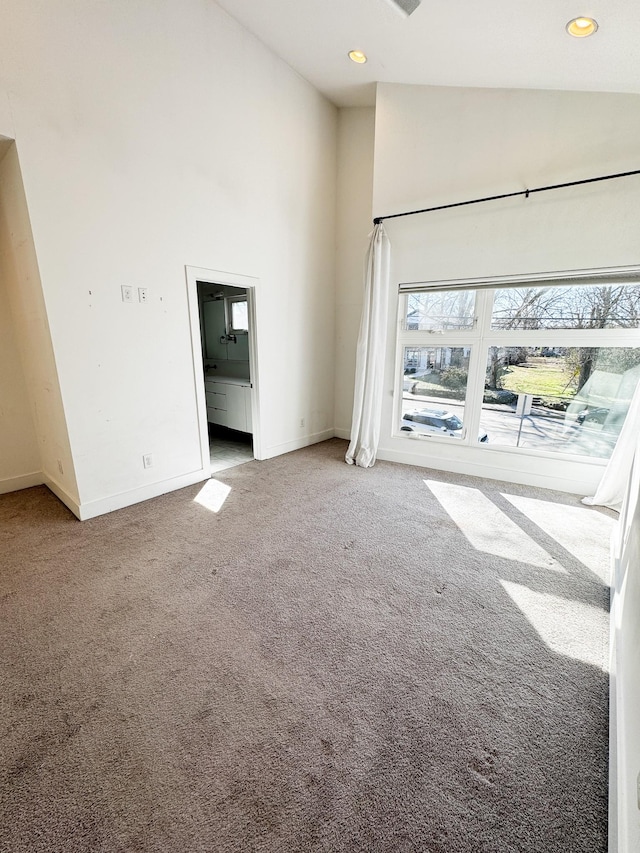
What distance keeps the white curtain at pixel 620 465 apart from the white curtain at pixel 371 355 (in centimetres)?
201

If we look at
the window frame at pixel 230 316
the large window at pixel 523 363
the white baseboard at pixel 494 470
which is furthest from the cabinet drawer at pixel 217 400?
the large window at pixel 523 363

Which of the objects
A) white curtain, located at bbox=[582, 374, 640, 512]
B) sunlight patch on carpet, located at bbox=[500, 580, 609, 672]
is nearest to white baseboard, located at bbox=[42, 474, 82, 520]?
sunlight patch on carpet, located at bbox=[500, 580, 609, 672]

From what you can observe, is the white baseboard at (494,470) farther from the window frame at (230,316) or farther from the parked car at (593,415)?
the window frame at (230,316)

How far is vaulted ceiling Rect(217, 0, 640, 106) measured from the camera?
194cm

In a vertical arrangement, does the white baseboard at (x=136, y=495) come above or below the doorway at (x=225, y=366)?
below

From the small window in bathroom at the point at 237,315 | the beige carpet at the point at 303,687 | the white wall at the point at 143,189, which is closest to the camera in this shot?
the beige carpet at the point at 303,687

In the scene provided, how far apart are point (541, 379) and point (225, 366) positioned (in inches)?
161

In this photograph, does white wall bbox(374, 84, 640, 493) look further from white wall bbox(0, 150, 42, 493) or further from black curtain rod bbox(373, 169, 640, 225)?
white wall bbox(0, 150, 42, 493)

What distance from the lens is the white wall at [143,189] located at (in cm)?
226

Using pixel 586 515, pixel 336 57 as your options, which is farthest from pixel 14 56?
pixel 586 515

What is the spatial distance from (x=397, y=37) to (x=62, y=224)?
9.08 feet

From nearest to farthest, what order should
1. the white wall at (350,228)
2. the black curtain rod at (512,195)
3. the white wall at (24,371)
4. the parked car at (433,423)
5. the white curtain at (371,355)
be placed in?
the white wall at (24,371) < the black curtain rod at (512,195) < the white curtain at (371,355) < the parked car at (433,423) < the white wall at (350,228)

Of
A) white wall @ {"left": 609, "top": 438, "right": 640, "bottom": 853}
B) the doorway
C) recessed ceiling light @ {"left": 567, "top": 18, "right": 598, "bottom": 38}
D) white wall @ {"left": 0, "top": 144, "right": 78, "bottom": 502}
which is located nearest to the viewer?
white wall @ {"left": 609, "top": 438, "right": 640, "bottom": 853}

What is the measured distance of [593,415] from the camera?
3125 millimetres
